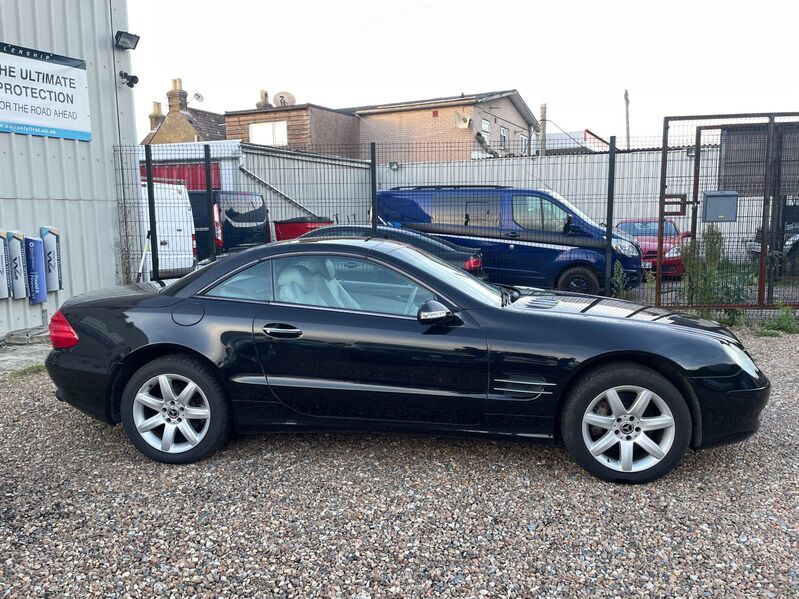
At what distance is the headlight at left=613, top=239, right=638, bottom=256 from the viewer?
9.90m

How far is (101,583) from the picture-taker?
113 inches

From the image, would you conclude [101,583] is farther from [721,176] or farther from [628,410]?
[721,176]

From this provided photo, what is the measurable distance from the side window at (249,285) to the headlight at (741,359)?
2775 mm

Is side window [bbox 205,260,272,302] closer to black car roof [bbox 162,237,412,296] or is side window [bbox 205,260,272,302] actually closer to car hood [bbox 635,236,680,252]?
black car roof [bbox 162,237,412,296]

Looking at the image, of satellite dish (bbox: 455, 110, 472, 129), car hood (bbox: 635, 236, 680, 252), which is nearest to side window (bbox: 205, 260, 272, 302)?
car hood (bbox: 635, 236, 680, 252)

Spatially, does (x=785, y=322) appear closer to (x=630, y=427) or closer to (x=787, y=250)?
(x=787, y=250)

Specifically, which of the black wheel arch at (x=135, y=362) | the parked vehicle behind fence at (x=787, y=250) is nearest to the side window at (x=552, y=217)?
the parked vehicle behind fence at (x=787, y=250)

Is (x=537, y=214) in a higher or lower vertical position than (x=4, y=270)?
higher

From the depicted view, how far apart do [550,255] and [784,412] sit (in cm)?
522

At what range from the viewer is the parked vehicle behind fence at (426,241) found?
8.62 meters

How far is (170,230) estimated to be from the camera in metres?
10.2

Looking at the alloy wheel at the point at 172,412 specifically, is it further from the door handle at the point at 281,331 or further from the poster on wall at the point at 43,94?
the poster on wall at the point at 43,94

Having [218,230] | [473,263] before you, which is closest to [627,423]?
[473,263]

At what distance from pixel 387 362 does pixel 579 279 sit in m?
6.74
